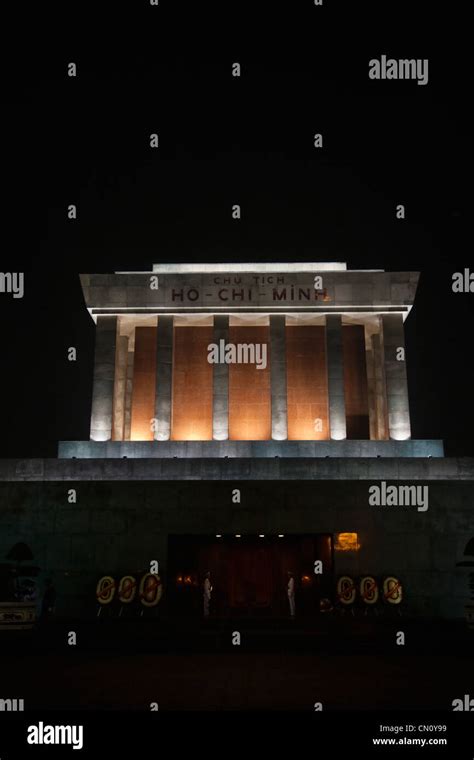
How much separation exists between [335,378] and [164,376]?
858 centimetres

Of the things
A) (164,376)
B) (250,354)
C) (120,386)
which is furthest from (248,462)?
(120,386)

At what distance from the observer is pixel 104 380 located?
3362cm

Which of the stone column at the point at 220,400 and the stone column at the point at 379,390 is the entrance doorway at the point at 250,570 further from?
the stone column at the point at 379,390

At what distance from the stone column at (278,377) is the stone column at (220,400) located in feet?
7.52

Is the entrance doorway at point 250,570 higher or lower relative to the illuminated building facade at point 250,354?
lower

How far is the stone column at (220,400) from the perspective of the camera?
32.8 meters

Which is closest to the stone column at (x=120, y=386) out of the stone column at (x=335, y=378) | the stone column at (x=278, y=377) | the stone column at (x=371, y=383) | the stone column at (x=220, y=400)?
the stone column at (x=220, y=400)

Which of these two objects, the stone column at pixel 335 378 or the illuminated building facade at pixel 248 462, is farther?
the stone column at pixel 335 378

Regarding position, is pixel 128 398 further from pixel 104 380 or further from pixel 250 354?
pixel 250 354

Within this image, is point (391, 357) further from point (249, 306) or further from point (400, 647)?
point (400, 647)

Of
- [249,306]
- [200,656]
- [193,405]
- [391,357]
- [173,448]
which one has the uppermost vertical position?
[249,306]

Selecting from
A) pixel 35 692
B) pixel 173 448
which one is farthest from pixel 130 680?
pixel 173 448

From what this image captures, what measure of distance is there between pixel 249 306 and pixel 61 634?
19563mm

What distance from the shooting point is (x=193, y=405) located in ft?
114
